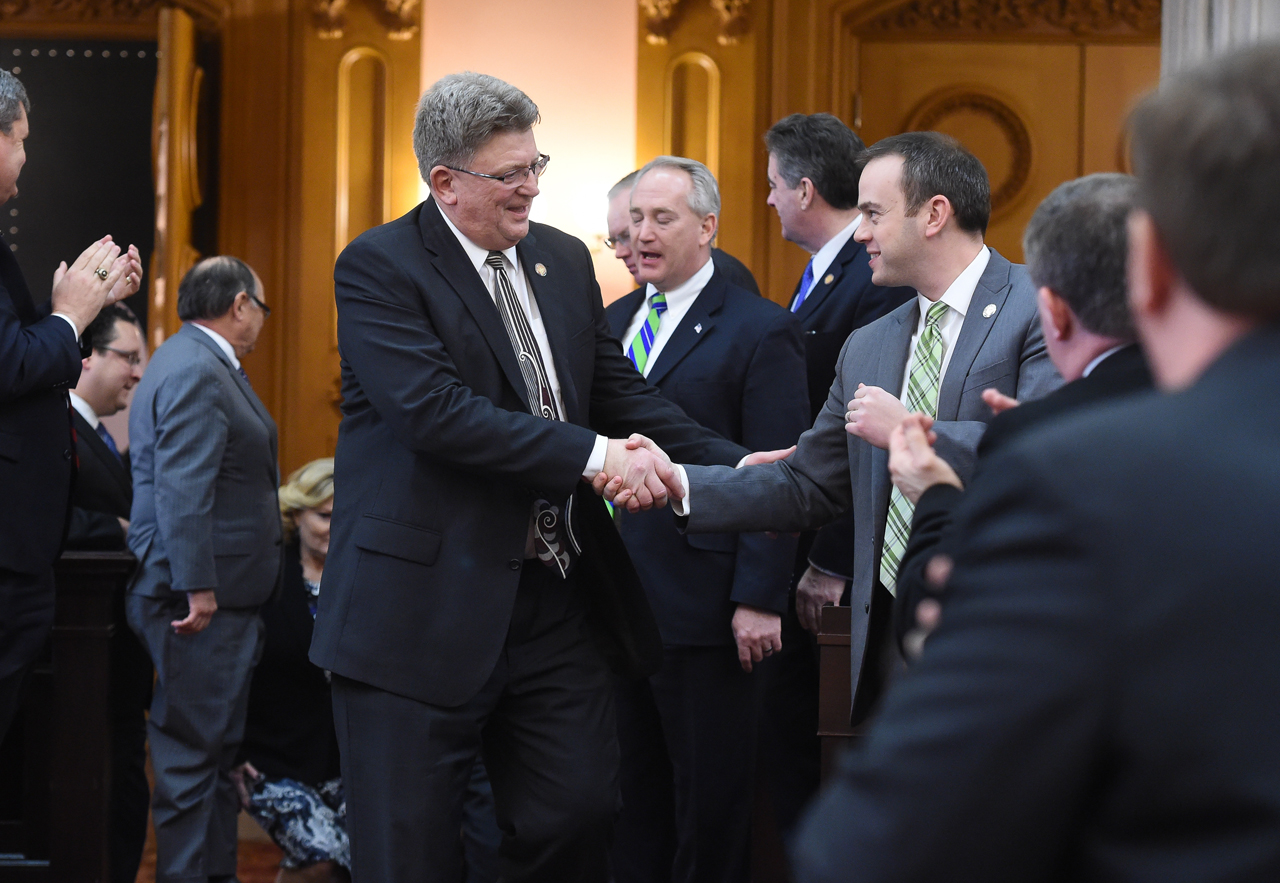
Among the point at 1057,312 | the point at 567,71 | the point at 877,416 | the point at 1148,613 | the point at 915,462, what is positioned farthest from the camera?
the point at 567,71

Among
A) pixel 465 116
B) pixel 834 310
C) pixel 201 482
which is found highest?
pixel 465 116

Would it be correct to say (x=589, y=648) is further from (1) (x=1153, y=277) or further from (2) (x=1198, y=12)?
(2) (x=1198, y=12)

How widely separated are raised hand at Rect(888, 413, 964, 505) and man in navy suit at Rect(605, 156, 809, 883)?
128 cm

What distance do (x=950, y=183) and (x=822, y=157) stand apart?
1.16 meters

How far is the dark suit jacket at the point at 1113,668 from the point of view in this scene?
0.73 metres

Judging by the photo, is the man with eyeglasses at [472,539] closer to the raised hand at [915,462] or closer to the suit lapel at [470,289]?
the suit lapel at [470,289]

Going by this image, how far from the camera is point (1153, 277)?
2.73ft

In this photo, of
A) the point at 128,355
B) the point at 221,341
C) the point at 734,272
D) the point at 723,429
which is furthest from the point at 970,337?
the point at 128,355

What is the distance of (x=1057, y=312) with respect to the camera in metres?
1.45

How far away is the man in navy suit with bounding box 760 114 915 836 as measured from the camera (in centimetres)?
323

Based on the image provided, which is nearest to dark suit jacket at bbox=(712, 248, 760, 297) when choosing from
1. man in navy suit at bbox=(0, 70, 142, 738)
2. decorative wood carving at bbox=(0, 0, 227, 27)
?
man in navy suit at bbox=(0, 70, 142, 738)

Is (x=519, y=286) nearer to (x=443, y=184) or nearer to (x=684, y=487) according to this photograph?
(x=443, y=184)

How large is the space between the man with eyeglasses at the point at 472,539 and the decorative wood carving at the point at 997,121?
3.93 m

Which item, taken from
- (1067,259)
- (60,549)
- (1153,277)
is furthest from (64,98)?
(1153,277)
